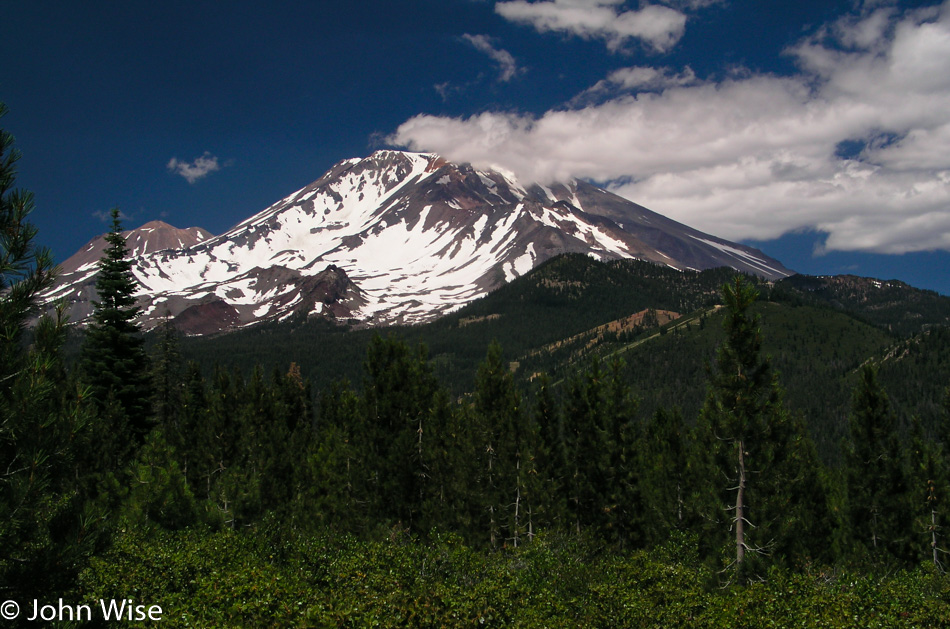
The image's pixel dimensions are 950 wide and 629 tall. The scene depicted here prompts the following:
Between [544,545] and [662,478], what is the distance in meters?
14.7

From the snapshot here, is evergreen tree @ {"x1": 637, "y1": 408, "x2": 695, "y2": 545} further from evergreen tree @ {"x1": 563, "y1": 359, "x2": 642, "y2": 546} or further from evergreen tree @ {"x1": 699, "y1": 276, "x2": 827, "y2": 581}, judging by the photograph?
evergreen tree @ {"x1": 699, "y1": 276, "x2": 827, "y2": 581}

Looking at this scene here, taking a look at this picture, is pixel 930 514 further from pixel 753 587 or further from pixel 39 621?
pixel 39 621

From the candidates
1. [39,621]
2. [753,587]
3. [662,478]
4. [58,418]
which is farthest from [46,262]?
[662,478]

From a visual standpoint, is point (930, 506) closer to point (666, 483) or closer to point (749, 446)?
point (666, 483)

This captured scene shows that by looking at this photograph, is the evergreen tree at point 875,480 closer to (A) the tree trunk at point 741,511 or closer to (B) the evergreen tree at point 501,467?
(A) the tree trunk at point 741,511

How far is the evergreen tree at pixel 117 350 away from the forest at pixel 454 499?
150 millimetres

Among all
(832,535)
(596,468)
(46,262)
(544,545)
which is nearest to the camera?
(46,262)

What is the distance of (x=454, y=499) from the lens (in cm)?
2683

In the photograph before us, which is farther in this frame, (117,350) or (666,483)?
(117,350)

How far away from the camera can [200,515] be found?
20391 millimetres

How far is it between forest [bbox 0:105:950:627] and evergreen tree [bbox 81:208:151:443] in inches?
5.9

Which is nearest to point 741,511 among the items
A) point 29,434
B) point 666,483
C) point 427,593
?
point 666,483

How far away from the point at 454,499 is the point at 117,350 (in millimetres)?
20675

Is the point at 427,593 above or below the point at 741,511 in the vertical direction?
above
